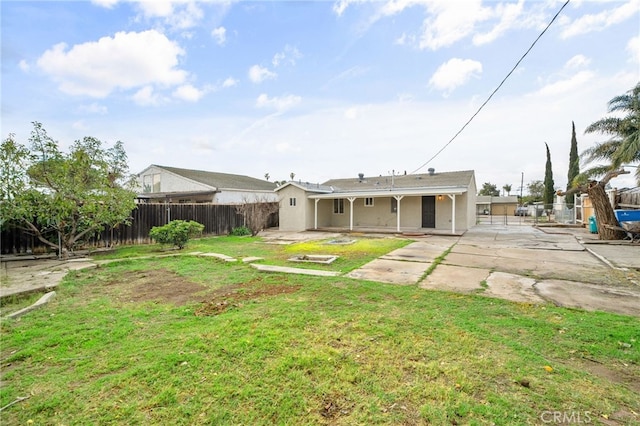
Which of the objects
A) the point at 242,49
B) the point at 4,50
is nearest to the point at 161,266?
the point at 4,50

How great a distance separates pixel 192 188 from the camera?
2084cm

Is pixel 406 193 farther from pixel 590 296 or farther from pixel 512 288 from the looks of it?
pixel 590 296

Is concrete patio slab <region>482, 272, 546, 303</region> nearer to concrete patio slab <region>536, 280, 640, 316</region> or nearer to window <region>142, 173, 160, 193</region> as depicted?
concrete patio slab <region>536, 280, 640, 316</region>

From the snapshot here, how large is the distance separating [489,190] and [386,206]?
57.1 metres

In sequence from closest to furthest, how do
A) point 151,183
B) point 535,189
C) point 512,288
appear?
point 512,288
point 151,183
point 535,189

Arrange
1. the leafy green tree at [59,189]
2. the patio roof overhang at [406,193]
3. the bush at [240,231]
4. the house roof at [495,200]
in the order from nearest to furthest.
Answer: the leafy green tree at [59,189] → the patio roof overhang at [406,193] → the bush at [240,231] → the house roof at [495,200]

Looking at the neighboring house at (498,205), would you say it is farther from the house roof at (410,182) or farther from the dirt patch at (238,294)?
the dirt patch at (238,294)

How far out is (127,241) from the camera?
1135cm

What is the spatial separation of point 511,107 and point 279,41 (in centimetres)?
1070

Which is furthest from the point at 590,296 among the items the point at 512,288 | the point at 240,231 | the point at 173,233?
the point at 240,231

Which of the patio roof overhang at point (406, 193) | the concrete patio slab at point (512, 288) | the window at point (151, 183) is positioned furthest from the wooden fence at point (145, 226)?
the concrete patio slab at point (512, 288)

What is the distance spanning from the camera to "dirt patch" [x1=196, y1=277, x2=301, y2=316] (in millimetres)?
4277

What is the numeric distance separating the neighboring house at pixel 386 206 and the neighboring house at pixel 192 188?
300 centimetres

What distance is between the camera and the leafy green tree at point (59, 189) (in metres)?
7.77
